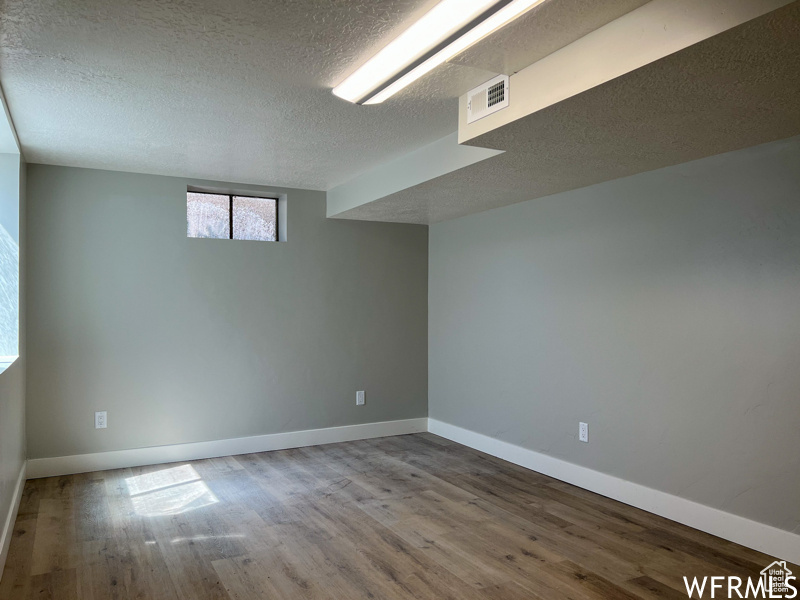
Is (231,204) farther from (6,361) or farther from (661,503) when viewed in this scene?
(661,503)

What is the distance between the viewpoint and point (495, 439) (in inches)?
187

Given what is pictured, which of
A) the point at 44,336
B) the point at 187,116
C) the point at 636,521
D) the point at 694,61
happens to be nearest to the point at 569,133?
the point at 694,61

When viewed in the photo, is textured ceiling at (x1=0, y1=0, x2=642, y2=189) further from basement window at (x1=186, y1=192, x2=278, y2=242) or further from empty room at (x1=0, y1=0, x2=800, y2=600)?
basement window at (x1=186, y1=192, x2=278, y2=242)

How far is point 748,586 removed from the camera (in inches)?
101

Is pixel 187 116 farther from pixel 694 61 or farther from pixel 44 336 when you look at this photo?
pixel 694 61

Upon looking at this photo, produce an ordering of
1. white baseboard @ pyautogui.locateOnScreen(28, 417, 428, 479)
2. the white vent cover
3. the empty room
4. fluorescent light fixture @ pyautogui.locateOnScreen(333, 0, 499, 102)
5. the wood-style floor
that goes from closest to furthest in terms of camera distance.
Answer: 1. fluorescent light fixture @ pyautogui.locateOnScreen(333, 0, 499, 102)
2. the empty room
3. the white vent cover
4. the wood-style floor
5. white baseboard @ pyautogui.locateOnScreen(28, 417, 428, 479)

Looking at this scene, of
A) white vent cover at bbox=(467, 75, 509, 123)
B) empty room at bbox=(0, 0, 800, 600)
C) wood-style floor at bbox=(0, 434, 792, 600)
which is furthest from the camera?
wood-style floor at bbox=(0, 434, 792, 600)

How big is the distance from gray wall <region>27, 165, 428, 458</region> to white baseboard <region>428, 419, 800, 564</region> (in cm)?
137

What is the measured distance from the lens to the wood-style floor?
102 inches

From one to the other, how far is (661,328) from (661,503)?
1.01 meters

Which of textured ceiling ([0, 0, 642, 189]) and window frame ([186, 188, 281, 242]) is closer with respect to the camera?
textured ceiling ([0, 0, 642, 189])

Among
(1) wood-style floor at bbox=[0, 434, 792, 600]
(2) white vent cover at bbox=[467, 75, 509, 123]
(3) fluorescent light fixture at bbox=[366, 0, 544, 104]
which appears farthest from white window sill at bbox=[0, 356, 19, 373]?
(2) white vent cover at bbox=[467, 75, 509, 123]

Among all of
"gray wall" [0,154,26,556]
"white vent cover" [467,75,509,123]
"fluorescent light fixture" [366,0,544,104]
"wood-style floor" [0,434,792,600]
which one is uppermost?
"fluorescent light fixture" [366,0,544,104]

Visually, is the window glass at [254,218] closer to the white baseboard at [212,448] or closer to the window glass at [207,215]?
the window glass at [207,215]
